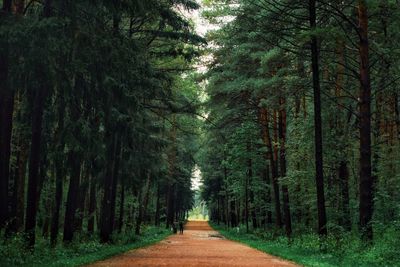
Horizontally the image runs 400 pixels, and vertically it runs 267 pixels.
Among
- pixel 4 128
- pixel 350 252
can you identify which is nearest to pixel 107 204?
pixel 4 128

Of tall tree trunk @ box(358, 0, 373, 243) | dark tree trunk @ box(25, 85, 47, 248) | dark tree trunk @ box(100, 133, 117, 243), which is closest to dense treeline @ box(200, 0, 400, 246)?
tall tree trunk @ box(358, 0, 373, 243)

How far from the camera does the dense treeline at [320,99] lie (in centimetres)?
1562

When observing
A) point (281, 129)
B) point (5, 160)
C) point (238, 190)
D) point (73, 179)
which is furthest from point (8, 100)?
Result: point (238, 190)

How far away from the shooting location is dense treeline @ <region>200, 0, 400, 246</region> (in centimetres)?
1562

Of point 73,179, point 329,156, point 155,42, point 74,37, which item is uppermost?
point 155,42

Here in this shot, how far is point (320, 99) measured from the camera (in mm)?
18672

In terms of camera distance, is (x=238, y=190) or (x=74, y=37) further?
(x=238, y=190)

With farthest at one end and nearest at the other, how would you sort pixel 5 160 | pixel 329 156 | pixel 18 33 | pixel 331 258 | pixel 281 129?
pixel 281 129, pixel 329 156, pixel 331 258, pixel 5 160, pixel 18 33

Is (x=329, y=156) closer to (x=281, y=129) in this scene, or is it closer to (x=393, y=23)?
(x=281, y=129)

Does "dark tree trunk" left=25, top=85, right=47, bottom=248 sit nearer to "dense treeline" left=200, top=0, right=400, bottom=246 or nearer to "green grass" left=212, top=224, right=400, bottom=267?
"dense treeline" left=200, top=0, right=400, bottom=246

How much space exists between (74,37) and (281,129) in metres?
16.5

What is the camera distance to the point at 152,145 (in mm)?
22797

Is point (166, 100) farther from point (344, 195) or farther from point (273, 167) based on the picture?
point (273, 167)

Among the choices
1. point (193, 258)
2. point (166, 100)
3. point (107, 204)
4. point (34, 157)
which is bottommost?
point (193, 258)
